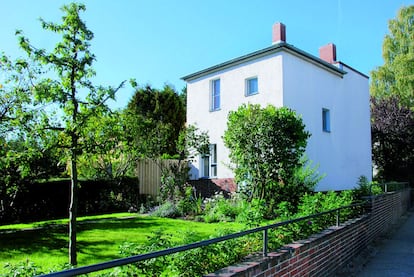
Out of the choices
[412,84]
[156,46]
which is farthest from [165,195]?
[412,84]

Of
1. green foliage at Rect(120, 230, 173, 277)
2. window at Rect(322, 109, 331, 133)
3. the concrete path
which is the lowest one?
the concrete path

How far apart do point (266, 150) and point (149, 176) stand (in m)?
7.57

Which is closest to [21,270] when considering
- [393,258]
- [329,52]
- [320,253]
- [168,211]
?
[320,253]

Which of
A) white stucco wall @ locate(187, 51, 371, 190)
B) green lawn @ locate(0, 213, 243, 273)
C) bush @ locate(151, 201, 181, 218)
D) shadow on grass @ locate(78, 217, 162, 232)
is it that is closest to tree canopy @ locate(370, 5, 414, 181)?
white stucco wall @ locate(187, 51, 371, 190)

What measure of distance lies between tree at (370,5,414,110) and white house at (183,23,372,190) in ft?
29.0

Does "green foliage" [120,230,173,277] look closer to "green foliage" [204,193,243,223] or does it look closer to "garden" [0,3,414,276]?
"garden" [0,3,414,276]

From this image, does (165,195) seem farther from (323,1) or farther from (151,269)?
(151,269)

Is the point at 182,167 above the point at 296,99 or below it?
below

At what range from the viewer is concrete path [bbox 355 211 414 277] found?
240 inches

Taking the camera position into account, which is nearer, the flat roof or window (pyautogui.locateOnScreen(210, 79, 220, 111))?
the flat roof

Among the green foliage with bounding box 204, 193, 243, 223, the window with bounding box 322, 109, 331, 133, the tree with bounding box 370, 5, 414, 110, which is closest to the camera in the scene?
the green foliage with bounding box 204, 193, 243, 223

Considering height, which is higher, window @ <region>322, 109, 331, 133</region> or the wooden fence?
window @ <region>322, 109, 331, 133</region>

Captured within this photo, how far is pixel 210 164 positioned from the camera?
52.6ft

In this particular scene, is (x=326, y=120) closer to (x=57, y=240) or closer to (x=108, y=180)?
(x=108, y=180)
